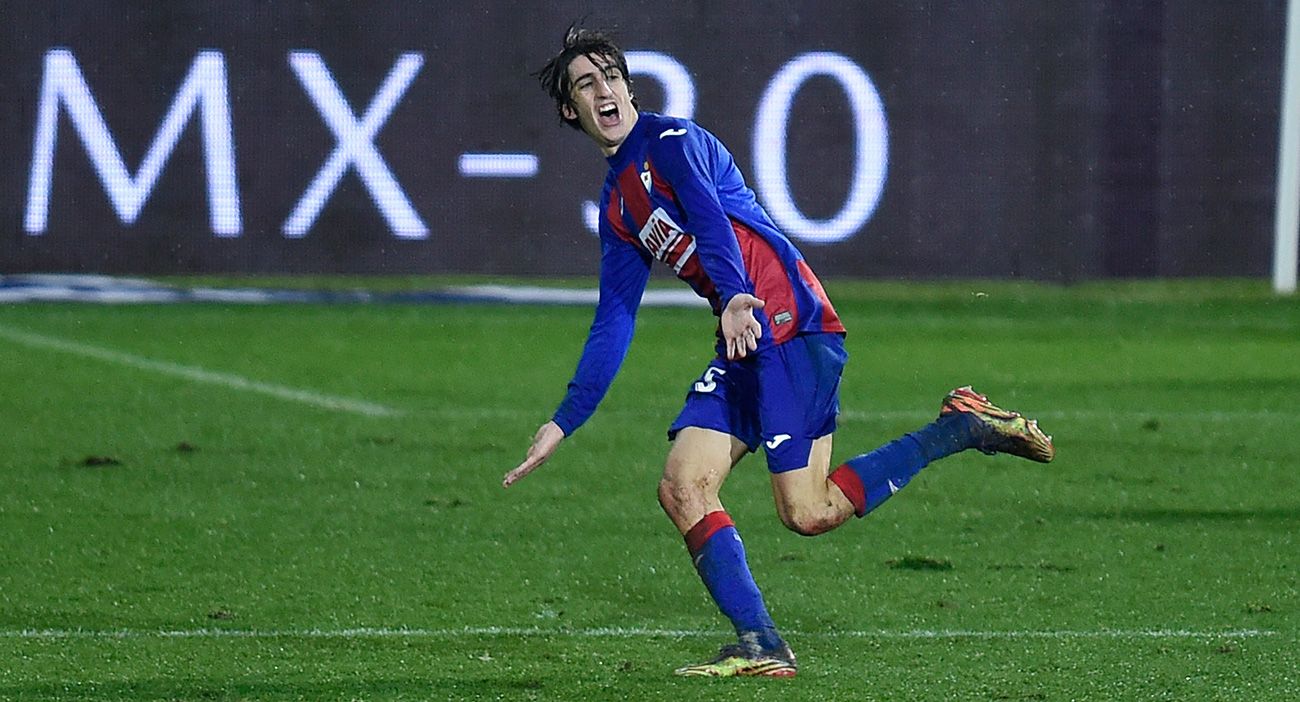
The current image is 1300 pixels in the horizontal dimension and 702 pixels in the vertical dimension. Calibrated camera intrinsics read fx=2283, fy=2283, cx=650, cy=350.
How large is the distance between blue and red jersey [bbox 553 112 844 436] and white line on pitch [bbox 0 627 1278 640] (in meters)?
0.67

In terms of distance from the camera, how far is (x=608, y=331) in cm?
556

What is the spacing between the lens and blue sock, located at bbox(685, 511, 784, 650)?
207 inches

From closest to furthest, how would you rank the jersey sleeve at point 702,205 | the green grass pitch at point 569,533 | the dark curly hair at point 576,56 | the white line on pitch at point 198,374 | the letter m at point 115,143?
the jersey sleeve at point 702,205, the dark curly hair at point 576,56, the green grass pitch at point 569,533, the white line on pitch at point 198,374, the letter m at point 115,143

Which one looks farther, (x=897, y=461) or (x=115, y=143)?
(x=115, y=143)

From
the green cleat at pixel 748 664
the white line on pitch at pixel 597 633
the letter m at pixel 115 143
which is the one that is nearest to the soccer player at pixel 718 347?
the green cleat at pixel 748 664

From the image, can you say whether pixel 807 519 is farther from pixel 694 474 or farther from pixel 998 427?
pixel 998 427

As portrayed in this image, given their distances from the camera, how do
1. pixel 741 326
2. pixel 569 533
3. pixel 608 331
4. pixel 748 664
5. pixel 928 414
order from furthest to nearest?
pixel 928 414 → pixel 569 533 → pixel 608 331 → pixel 748 664 → pixel 741 326

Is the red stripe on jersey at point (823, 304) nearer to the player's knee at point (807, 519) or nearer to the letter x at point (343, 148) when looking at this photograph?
the player's knee at point (807, 519)

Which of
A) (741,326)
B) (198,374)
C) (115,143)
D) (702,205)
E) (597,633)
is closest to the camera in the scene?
(741,326)

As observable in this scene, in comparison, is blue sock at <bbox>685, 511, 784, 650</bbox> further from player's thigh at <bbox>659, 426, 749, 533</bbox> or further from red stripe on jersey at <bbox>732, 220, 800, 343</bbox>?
red stripe on jersey at <bbox>732, 220, 800, 343</bbox>

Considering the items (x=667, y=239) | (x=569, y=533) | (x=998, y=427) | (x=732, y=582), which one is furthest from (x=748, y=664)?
(x=569, y=533)

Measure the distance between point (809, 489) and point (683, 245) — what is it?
26.1 inches

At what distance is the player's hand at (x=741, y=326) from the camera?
488 cm

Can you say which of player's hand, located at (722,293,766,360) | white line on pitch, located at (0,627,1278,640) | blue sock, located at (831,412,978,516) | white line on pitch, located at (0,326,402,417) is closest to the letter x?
white line on pitch, located at (0,326,402,417)
